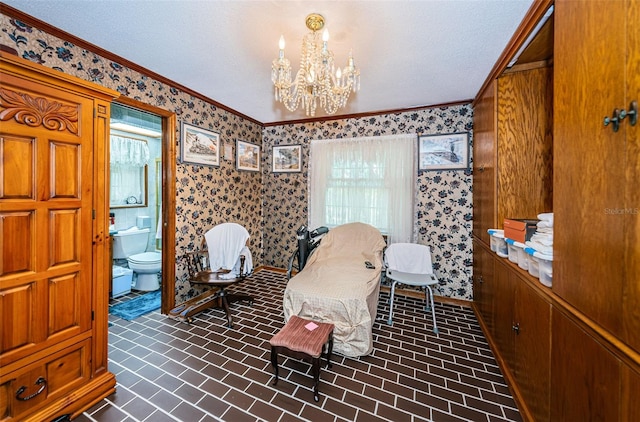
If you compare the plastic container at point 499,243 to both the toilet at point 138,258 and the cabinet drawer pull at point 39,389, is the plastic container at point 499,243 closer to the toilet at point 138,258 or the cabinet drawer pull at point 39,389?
the cabinet drawer pull at point 39,389

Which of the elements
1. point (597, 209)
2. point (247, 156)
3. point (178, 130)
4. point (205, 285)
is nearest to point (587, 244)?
point (597, 209)

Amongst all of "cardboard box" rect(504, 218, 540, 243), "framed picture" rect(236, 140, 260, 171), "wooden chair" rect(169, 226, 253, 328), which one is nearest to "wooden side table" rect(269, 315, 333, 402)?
"wooden chair" rect(169, 226, 253, 328)

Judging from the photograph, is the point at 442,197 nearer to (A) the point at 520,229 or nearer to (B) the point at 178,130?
(A) the point at 520,229

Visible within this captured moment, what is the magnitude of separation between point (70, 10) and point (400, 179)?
145 inches

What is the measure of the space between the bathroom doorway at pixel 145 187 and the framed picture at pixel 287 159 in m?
1.82

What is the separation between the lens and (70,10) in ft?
5.87

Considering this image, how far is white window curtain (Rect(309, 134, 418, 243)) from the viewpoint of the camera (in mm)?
3656

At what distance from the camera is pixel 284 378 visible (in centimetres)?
199

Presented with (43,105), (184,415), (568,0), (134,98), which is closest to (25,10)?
(134,98)

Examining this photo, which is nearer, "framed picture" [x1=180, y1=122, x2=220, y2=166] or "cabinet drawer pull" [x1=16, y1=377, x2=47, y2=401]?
"cabinet drawer pull" [x1=16, y1=377, x2=47, y2=401]

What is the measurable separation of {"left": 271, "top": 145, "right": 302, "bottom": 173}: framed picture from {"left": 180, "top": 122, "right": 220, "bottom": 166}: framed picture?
3.72 feet

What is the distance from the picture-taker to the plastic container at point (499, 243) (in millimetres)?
2131

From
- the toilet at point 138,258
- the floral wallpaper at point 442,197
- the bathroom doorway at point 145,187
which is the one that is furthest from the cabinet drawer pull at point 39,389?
the floral wallpaper at point 442,197

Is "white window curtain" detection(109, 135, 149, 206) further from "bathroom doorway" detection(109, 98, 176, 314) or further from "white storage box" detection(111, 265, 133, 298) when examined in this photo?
"white storage box" detection(111, 265, 133, 298)
